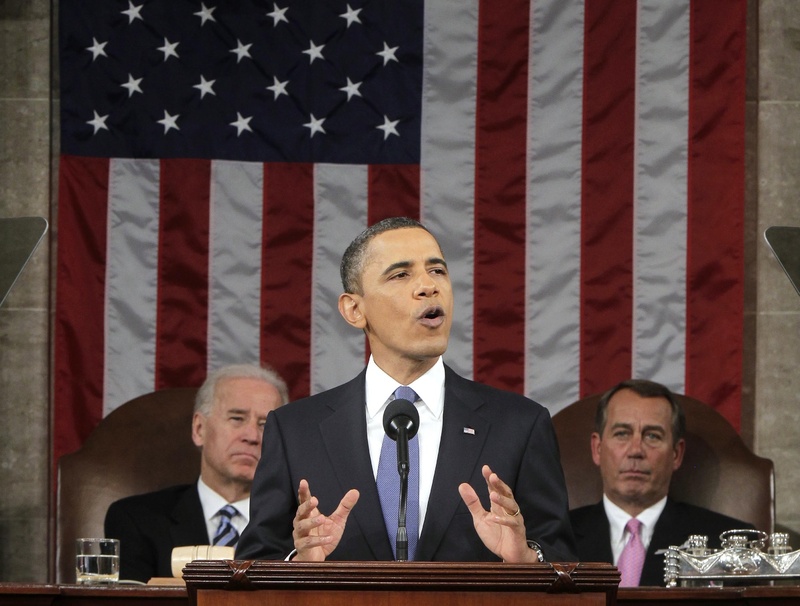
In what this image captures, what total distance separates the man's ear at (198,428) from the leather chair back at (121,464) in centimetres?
14

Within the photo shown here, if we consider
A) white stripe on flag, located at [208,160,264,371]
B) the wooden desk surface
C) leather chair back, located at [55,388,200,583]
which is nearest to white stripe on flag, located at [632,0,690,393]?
white stripe on flag, located at [208,160,264,371]

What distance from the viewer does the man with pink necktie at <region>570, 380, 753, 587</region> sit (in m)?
4.88

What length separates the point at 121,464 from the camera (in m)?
5.11

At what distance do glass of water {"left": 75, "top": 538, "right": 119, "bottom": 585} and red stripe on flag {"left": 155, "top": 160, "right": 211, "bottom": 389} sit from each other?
6.08ft

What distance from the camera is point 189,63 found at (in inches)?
232

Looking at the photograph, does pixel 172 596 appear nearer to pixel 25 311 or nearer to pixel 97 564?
pixel 97 564

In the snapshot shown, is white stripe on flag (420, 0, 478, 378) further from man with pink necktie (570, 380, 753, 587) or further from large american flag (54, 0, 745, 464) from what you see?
man with pink necktie (570, 380, 753, 587)

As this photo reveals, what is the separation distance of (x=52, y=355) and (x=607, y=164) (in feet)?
8.53

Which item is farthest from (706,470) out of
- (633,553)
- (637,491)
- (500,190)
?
(500,190)

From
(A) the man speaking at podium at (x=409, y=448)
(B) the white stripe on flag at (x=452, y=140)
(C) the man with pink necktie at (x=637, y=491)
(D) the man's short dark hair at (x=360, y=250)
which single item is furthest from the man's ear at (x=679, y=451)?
(D) the man's short dark hair at (x=360, y=250)

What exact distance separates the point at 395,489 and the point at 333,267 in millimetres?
2905

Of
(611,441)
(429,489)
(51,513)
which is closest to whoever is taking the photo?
(429,489)

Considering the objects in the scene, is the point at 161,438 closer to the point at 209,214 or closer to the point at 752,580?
the point at 209,214

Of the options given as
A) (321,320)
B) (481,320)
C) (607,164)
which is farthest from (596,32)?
(321,320)
